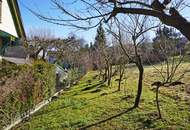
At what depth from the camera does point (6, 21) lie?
72.3 ft

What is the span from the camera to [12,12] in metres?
23.4

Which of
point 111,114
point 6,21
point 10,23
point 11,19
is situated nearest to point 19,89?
point 111,114

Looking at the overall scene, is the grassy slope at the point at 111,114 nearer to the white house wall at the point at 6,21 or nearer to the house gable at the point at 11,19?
the white house wall at the point at 6,21

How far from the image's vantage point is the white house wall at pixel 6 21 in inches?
844

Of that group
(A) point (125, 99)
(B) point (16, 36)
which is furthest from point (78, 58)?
(A) point (125, 99)

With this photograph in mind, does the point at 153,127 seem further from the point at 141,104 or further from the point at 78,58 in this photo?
the point at 78,58

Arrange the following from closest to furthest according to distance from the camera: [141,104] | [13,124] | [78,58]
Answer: [13,124] < [141,104] < [78,58]

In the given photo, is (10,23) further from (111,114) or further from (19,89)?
(111,114)

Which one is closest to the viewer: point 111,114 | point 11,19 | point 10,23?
point 111,114

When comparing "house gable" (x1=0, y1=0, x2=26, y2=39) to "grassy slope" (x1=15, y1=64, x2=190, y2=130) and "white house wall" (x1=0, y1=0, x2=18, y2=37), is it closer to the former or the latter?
"white house wall" (x1=0, y1=0, x2=18, y2=37)

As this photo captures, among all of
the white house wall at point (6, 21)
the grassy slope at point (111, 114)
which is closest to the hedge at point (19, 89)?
the grassy slope at point (111, 114)

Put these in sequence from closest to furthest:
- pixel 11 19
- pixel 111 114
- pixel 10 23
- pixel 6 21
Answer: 1. pixel 111 114
2. pixel 6 21
3. pixel 10 23
4. pixel 11 19

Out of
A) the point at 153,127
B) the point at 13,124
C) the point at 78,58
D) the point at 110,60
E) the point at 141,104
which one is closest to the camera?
the point at 153,127

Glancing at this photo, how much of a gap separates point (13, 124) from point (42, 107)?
504 centimetres
